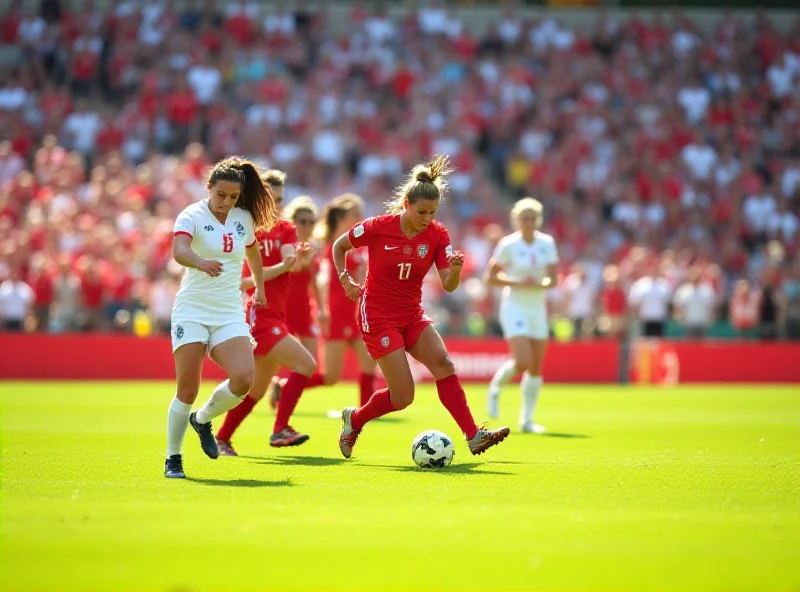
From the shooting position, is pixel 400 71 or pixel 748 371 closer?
pixel 748 371

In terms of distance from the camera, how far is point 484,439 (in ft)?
34.6

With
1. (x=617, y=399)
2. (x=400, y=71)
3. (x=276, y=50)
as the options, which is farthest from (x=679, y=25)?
(x=617, y=399)

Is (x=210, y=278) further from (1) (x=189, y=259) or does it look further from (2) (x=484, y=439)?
(2) (x=484, y=439)

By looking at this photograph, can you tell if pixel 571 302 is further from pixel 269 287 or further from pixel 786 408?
pixel 269 287

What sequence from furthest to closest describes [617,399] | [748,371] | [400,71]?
[400,71]
[748,371]
[617,399]

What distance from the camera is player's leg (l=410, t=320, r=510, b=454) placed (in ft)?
35.0

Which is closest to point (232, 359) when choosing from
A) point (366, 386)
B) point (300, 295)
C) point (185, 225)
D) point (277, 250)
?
point (185, 225)

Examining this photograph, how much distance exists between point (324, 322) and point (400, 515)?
7.58 metres

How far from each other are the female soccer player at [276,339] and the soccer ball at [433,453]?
1.77m

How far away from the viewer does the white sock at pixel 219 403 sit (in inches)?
400

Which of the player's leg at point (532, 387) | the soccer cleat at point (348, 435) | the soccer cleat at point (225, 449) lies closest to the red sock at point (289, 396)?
the soccer cleat at point (225, 449)

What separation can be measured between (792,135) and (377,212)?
12439 millimetres

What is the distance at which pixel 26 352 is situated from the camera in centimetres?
2500

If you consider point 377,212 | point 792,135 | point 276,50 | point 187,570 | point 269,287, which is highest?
point 276,50
